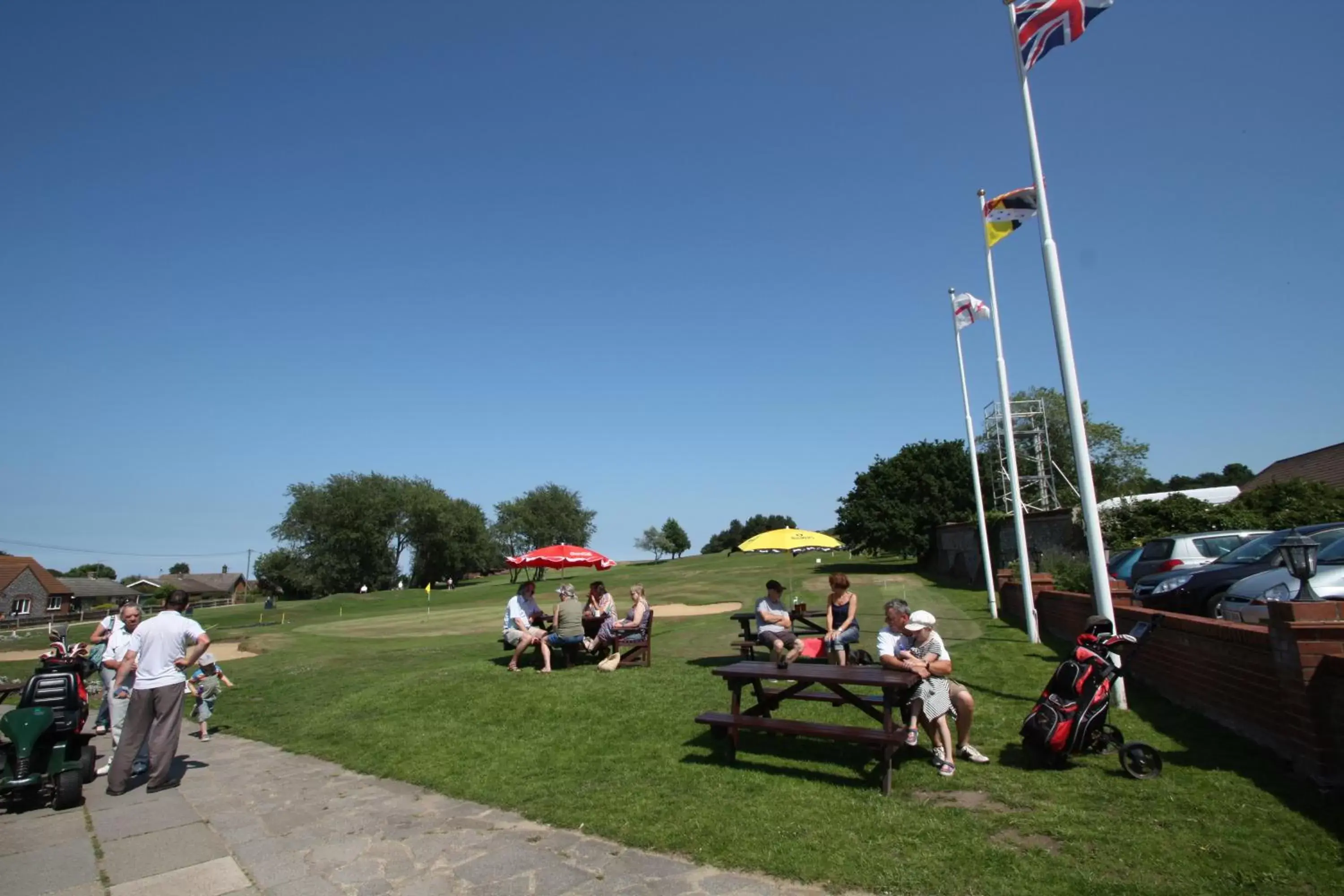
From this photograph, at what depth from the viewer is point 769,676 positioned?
681cm

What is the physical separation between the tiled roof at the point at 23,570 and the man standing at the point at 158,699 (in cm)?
8734

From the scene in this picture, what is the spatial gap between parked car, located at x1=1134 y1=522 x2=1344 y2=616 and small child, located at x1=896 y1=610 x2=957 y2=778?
6.77 meters

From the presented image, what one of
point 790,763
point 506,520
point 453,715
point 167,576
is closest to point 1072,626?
point 790,763

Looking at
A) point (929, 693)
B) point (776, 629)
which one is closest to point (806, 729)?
point (929, 693)

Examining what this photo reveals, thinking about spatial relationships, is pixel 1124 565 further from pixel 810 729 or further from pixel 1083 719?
pixel 810 729

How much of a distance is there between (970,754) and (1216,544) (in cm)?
1372

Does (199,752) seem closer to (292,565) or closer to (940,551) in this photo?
(940,551)

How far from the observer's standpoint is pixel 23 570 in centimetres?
7662

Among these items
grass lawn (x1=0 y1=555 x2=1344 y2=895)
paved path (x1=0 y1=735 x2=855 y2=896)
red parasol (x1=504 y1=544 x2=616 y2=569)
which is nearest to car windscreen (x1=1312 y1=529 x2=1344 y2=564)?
grass lawn (x1=0 y1=555 x2=1344 y2=895)

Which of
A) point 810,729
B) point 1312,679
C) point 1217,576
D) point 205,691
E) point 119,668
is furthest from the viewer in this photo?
point 1217,576

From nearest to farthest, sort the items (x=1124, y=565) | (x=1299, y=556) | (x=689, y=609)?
(x=1299, y=556) < (x=1124, y=565) < (x=689, y=609)

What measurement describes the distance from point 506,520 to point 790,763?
87.4m

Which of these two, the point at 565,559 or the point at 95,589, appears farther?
the point at 95,589

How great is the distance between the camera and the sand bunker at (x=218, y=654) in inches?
795
